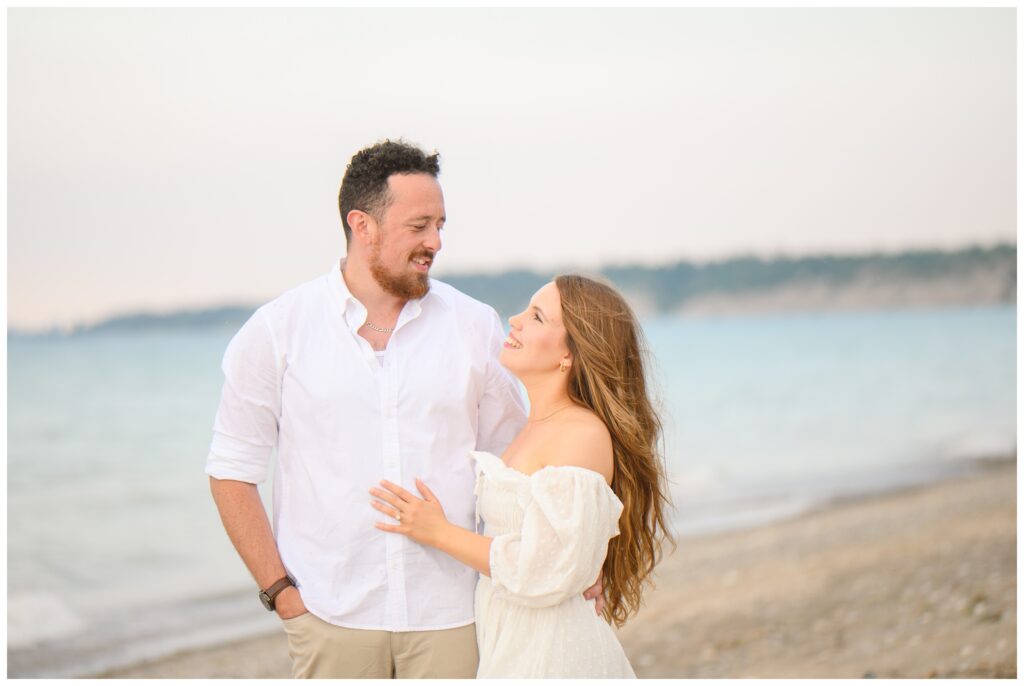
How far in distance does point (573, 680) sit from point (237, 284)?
16656mm

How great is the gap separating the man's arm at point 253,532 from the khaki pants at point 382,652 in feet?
0.17

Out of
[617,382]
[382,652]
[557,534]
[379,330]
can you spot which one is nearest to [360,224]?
[379,330]

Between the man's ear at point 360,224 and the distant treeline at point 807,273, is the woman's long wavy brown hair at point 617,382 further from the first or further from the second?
the distant treeline at point 807,273

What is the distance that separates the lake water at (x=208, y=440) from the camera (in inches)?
292

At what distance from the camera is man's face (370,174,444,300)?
7.72 ft

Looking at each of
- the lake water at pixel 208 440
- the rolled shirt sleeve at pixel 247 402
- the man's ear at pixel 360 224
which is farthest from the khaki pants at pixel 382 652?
the man's ear at pixel 360 224

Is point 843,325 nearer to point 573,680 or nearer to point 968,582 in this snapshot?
point 968,582

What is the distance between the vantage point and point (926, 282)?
836 inches

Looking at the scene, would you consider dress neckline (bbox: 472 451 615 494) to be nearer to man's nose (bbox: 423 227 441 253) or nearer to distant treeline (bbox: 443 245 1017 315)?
man's nose (bbox: 423 227 441 253)

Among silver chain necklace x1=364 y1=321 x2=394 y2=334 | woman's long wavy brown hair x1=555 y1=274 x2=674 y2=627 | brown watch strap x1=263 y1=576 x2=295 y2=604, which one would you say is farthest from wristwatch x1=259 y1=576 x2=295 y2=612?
woman's long wavy brown hair x1=555 y1=274 x2=674 y2=627

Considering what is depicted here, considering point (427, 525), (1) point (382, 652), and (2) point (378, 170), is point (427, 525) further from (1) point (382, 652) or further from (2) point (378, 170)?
(2) point (378, 170)

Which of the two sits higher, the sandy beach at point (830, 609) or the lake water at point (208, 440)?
the sandy beach at point (830, 609)

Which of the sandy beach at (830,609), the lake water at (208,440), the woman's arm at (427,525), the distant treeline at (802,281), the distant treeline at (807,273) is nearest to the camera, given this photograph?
the woman's arm at (427,525)

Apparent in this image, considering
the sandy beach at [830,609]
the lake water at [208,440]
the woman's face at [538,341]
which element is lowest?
the lake water at [208,440]
